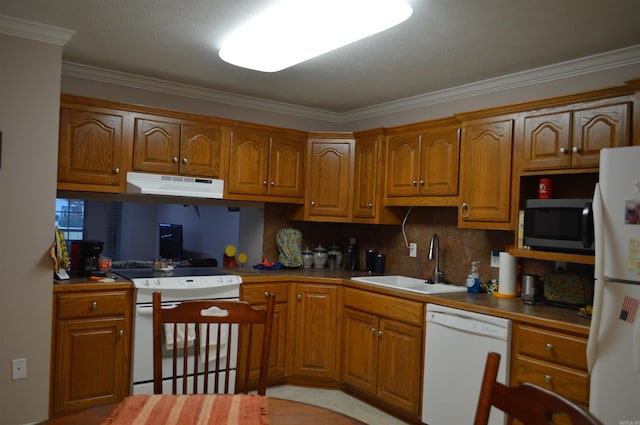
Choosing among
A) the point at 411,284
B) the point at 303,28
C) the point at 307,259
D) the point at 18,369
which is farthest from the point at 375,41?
the point at 18,369

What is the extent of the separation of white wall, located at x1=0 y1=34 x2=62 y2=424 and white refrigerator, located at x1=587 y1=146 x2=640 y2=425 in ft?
9.79

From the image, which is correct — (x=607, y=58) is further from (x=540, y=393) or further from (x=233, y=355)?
(x=233, y=355)

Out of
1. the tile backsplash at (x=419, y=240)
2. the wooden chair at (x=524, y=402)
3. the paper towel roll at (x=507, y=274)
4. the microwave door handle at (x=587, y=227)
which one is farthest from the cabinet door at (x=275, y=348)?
the wooden chair at (x=524, y=402)

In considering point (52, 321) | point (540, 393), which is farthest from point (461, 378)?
→ point (52, 321)

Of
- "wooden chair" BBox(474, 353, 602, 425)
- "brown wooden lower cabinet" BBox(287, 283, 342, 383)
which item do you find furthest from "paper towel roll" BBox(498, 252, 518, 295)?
"wooden chair" BBox(474, 353, 602, 425)

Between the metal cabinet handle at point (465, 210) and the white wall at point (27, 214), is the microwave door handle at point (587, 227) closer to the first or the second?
the metal cabinet handle at point (465, 210)

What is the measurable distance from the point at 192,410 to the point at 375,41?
2.23 m

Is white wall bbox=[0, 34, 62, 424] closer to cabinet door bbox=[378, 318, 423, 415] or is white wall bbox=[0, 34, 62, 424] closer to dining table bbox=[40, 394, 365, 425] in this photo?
dining table bbox=[40, 394, 365, 425]

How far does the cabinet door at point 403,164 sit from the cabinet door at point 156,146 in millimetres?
1661

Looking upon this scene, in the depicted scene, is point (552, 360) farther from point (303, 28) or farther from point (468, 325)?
point (303, 28)

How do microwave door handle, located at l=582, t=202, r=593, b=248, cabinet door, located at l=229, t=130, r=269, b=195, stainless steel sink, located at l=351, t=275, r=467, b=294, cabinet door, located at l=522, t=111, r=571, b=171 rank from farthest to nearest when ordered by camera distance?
cabinet door, located at l=229, t=130, r=269, b=195 < stainless steel sink, located at l=351, t=275, r=467, b=294 < cabinet door, located at l=522, t=111, r=571, b=171 < microwave door handle, located at l=582, t=202, r=593, b=248

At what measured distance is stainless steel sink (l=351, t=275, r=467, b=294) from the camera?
12.0 ft

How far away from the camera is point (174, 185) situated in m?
3.76

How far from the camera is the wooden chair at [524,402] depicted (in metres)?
1.14
